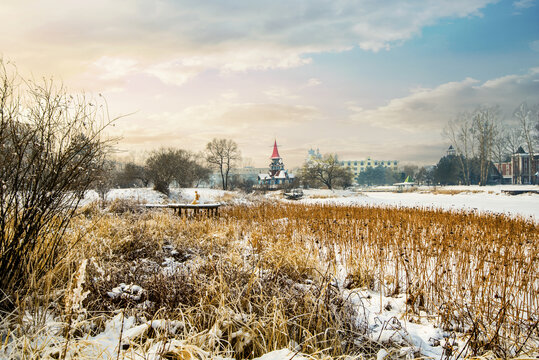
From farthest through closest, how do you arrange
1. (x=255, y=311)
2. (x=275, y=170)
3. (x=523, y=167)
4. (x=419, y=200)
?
1. (x=275, y=170)
2. (x=523, y=167)
3. (x=419, y=200)
4. (x=255, y=311)

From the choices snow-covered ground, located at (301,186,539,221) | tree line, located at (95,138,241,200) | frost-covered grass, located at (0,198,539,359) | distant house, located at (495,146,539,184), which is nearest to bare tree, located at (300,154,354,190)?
snow-covered ground, located at (301,186,539,221)

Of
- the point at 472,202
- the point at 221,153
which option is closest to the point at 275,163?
the point at 221,153

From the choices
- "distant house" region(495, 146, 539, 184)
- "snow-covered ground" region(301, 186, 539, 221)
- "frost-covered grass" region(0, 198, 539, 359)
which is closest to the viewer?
"frost-covered grass" region(0, 198, 539, 359)

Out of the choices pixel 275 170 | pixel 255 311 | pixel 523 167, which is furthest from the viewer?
pixel 275 170

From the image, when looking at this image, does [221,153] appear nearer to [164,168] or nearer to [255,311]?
[164,168]

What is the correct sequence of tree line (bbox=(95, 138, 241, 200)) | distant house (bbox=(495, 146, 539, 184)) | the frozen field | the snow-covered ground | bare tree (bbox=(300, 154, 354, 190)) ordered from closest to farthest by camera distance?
the snow-covered ground → the frozen field → tree line (bbox=(95, 138, 241, 200)) → bare tree (bbox=(300, 154, 354, 190)) → distant house (bbox=(495, 146, 539, 184))

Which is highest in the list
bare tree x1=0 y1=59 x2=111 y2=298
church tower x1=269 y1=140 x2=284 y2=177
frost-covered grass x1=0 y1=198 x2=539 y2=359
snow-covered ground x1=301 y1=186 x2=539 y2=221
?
church tower x1=269 y1=140 x2=284 y2=177

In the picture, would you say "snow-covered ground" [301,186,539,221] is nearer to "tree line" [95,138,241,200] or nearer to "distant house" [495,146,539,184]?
"tree line" [95,138,241,200]

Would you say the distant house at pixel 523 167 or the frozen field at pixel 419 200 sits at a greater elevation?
the distant house at pixel 523 167

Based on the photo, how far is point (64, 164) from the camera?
3.14 m

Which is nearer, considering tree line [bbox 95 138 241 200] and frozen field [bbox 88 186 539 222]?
frozen field [bbox 88 186 539 222]

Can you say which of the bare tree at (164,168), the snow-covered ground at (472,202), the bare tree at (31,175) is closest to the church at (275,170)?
the snow-covered ground at (472,202)

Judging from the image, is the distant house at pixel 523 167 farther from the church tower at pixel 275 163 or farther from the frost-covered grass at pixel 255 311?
the frost-covered grass at pixel 255 311

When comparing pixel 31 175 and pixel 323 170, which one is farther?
pixel 323 170
